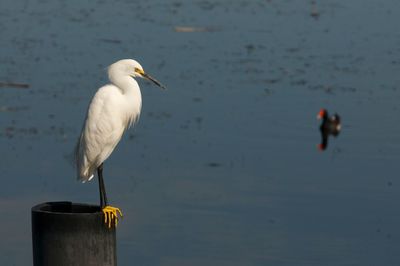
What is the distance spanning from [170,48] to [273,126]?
559 centimetres

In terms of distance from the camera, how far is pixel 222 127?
16156 millimetres

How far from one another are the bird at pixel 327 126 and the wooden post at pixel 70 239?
991 cm

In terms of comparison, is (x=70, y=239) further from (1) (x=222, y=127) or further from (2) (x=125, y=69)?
(1) (x=222, y=127)

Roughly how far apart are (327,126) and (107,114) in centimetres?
849

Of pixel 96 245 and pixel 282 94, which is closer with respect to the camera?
pixel 96 245

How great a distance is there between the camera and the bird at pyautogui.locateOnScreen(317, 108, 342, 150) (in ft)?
53.0

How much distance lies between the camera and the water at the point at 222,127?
12133 millimetres

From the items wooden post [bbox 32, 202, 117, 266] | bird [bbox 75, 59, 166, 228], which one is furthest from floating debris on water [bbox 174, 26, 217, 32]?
wooden post [bbox 32, 202, 117, 266]

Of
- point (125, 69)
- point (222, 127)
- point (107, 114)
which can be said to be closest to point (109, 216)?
point (107, 114)

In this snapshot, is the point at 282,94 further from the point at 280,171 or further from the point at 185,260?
the point at 185,260

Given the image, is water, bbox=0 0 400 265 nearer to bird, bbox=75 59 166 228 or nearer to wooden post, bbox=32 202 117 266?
bird, bbox=75 59 166 228

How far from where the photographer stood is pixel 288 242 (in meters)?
12.1

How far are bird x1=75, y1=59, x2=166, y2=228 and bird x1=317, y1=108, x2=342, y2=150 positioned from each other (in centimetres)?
817

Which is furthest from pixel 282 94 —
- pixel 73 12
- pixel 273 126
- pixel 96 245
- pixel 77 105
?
pixel 96 245
